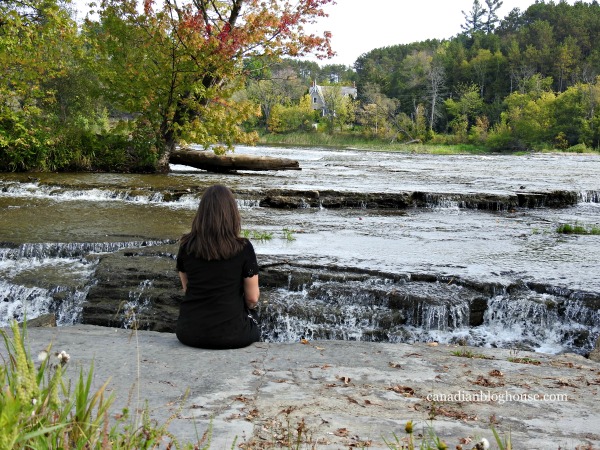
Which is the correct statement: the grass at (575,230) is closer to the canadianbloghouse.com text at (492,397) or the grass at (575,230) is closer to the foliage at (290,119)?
the canadianbloghouse.com text at (492,397)

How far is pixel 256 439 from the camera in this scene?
3.24 m

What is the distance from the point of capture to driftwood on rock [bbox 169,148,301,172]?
70.4ft

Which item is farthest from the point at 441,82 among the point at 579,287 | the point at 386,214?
the point at 579,287

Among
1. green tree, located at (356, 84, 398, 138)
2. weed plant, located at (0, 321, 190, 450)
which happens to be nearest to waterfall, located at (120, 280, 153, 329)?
weed plant, located at (0, 321, 190, 450)

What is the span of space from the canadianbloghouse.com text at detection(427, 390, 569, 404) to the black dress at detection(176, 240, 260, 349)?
5.72ft

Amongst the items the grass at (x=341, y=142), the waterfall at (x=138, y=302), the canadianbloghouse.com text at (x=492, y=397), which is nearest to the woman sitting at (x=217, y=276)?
Answer: the canadianbloghouse.com text at (x=492, y=397)

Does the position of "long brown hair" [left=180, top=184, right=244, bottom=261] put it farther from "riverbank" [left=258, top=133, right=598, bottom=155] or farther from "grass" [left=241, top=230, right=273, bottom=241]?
"riverbank" [left=258, top=133, right=598, bottom=155]

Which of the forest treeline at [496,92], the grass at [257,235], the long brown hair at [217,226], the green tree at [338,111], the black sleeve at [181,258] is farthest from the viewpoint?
the green tree at [338,111]

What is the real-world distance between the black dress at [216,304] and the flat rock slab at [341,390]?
119 millimetres

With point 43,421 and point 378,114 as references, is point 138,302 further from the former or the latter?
point 378,114

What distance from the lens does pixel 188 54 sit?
63.4ft

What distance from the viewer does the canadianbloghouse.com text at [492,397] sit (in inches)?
163

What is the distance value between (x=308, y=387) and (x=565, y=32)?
106m

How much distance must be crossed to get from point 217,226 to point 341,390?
1.67 metres
